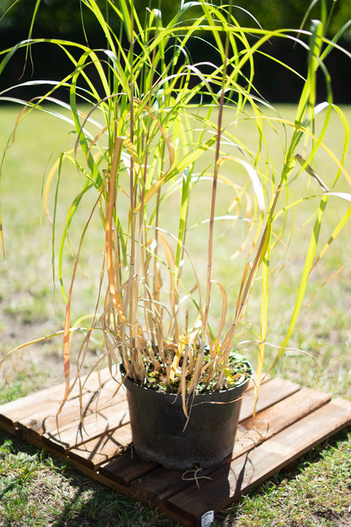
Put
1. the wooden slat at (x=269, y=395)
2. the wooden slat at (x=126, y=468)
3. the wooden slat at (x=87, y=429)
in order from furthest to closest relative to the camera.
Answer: the wooden slat at (x=269, y=395)
the wooden slat at (x=87, y=429)
the wooden slat at (x=126, y=468)

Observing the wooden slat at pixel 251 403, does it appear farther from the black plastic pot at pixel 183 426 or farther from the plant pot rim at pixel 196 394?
the plant pot rim at pixel 196 394

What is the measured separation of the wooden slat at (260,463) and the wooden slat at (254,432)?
0.02 m

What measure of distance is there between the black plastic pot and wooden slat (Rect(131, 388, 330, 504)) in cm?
4

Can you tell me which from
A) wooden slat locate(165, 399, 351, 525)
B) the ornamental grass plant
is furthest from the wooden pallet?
the ornamental grass plant

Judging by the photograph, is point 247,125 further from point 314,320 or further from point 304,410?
point 304,410

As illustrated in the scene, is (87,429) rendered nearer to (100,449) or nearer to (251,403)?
(100,449)

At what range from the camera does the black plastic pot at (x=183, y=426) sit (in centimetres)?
147

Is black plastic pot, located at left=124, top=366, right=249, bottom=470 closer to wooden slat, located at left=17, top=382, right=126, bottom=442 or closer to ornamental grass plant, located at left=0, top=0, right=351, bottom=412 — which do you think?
ornamental grass plant, located at left=0, top=0, right=351, bottom=412

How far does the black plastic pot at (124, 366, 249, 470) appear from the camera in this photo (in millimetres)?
1467

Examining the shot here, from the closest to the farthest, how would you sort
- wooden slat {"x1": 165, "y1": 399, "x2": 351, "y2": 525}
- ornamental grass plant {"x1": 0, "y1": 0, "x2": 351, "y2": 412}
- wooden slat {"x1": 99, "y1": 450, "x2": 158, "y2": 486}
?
ornamental grass plant {"x1": 0, "y1": 0, "x2": 351, "y2": 412}
wooden slat {"x1": 165, "y1": 399, "x2": 351, "y2": 525}
wooden slat {"x1": 99, "y1": 450, "x2": 158, "y2": 486}

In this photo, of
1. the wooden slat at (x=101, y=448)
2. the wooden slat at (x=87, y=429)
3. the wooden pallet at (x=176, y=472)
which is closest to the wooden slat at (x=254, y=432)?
the wooden pallet at (x=176, y=472)

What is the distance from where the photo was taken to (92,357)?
2422mm

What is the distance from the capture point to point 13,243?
3.67 m

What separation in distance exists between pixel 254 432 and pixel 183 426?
13.6 inches
